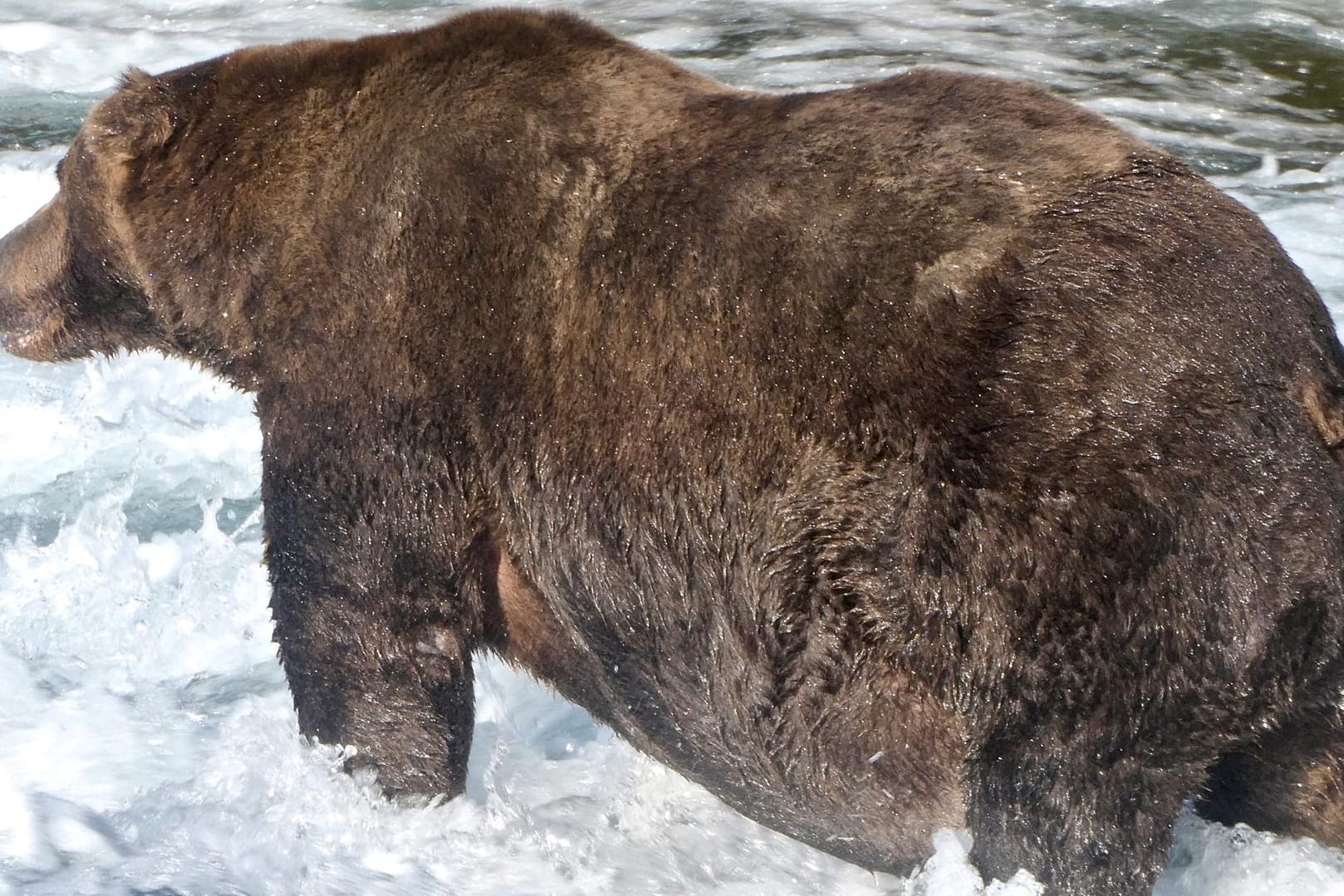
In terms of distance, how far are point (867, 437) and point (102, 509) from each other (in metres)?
4.21

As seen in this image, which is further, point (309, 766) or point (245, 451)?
point (245, 451)

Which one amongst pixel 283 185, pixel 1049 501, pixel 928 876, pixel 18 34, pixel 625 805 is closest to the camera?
pixel 1049 501

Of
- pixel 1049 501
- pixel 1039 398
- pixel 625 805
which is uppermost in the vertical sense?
pixel 1039 398

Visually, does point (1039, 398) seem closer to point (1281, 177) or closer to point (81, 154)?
point (81, 154)

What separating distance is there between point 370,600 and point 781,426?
118 cm

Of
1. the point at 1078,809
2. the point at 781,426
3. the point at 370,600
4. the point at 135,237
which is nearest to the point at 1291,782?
the point at 1078,809

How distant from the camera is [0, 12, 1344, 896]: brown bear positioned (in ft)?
9.65

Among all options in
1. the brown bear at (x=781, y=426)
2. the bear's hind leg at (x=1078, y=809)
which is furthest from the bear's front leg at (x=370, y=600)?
the bear's hind leg at (x=1078, y=809)

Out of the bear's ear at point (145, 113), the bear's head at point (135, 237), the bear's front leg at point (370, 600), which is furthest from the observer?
the bear's ear at point (145, 113)

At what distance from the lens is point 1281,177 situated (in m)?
8.53

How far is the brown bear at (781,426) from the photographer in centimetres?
294

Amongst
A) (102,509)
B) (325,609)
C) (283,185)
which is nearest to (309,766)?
(325,609)

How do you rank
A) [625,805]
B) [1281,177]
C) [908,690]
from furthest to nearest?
[1281,177] < [625,805] < [908,690]

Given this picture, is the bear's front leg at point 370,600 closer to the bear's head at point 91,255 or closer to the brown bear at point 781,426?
the brown bear at point 781,426
